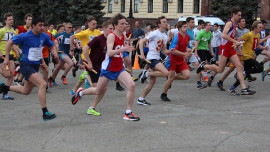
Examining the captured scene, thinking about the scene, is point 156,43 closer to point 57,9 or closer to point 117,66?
point 117,66

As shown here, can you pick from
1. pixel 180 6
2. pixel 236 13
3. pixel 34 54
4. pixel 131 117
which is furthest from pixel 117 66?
pixel 180 6

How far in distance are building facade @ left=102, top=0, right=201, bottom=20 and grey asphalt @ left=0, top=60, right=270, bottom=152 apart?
44.6 meters

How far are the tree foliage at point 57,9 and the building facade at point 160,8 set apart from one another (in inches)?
437

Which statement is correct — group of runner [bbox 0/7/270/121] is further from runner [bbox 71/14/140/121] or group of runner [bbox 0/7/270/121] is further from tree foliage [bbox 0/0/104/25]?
tree foliage [bbox 0/0/104/25]

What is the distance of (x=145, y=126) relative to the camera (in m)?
7.72

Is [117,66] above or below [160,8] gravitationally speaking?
above

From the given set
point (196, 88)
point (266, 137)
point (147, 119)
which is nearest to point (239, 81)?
point (196, 88)

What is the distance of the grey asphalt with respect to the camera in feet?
21.2

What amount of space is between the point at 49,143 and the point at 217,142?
7.31ft

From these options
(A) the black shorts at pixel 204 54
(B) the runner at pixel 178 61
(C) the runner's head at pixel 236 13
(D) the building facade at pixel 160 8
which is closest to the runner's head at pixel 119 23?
(B) the runner at pixel 178 61

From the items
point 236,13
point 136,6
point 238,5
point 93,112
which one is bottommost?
point 93,112

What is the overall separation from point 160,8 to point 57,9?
42.0 feet

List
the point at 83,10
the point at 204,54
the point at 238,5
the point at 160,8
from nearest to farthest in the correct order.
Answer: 1. the point at 204,54
2. the point at 238,5
3. the point at 83,10
4. the point at 160,8

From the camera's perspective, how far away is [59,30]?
16.0m
